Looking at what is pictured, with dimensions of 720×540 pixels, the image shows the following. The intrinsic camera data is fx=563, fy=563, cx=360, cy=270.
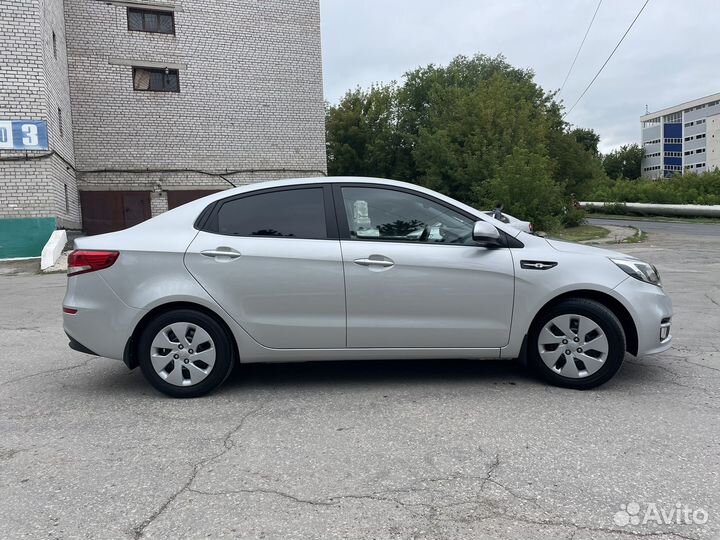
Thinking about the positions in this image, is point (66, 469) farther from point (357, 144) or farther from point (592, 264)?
point (357, 144)

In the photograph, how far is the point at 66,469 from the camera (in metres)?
3.20

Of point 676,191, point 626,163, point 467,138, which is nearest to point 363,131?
point 467,138

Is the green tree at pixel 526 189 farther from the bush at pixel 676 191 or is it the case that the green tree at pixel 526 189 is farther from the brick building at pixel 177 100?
the bush at pixel 676 191

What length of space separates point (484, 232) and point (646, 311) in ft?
4.65

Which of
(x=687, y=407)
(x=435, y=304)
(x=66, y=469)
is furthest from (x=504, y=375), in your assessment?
(x=66, y=469)

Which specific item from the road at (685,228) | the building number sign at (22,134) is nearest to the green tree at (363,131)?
the road at (685,228)

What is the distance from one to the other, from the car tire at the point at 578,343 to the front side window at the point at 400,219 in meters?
0.90

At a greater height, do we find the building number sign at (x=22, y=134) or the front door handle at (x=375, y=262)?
the building number sign at (x=22, y=134)

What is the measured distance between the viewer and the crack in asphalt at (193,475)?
2602 millimetres

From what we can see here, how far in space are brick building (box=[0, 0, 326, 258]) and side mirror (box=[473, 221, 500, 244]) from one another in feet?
55.3

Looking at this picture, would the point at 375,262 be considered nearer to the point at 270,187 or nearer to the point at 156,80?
the point at 270,187

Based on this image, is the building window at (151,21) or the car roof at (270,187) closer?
the car roof at (270,187)

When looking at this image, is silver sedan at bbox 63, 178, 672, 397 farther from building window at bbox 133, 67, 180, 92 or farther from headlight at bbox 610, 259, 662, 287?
building window at bbox 133, 67, 180, 92

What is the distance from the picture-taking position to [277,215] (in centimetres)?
443
